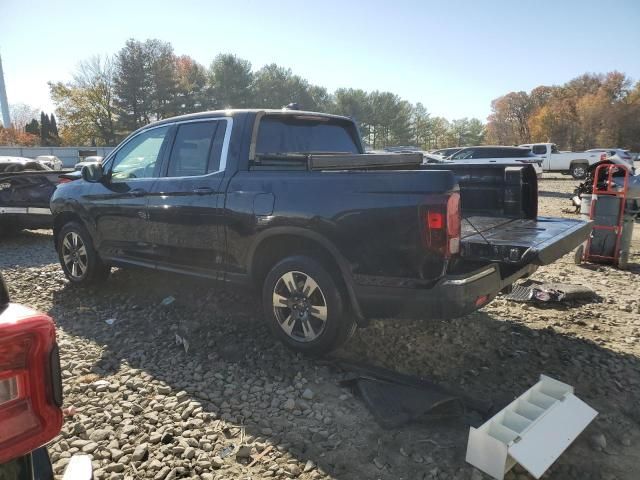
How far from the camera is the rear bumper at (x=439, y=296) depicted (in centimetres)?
281

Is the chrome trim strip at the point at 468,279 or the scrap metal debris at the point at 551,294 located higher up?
the chrome trim strip at the point at 468,279

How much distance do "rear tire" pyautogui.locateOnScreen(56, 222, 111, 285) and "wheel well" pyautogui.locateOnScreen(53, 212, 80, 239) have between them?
85 millimetres

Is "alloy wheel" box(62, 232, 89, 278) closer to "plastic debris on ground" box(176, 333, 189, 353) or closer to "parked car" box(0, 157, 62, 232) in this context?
"plastic debris on ground" box(176, 333, 189, 353)

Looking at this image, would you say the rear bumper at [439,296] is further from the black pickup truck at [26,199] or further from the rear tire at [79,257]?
the black pickup truck at [26,199]

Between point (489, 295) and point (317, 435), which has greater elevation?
point (489, 295)

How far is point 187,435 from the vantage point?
271 centimetres

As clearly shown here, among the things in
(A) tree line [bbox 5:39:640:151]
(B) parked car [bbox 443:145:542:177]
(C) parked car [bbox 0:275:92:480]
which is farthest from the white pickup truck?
(C) parked car [bbox 0:275:92:480]

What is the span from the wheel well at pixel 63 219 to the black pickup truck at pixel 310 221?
0.16 metres

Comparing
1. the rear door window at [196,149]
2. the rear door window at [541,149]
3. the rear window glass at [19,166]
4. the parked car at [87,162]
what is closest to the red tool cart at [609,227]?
the rear door window at [196,149]

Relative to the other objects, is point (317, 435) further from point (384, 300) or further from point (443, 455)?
point (384, 300)

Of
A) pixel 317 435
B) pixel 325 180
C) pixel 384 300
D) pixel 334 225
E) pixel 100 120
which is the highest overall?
pixel 100 120

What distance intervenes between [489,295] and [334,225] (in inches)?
44.9

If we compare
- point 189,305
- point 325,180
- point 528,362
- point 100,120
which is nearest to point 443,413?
point 528,362

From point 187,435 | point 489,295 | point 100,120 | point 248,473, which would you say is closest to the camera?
point 248,473
